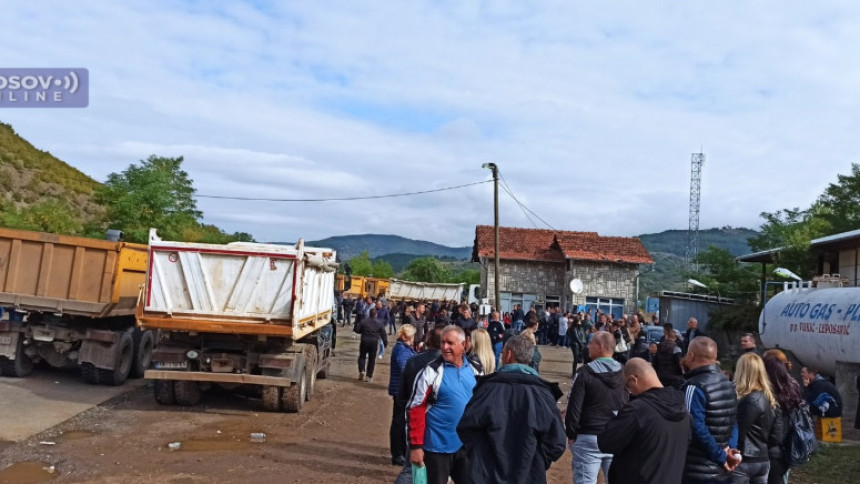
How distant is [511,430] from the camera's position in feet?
15.0

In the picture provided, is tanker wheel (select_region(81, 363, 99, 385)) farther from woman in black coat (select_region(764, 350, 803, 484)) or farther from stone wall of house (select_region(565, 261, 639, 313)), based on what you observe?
stone wall of house (select_region(565, 261, 639, 313))

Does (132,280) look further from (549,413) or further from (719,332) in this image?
(719,332)

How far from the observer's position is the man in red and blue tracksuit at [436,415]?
5422 mm

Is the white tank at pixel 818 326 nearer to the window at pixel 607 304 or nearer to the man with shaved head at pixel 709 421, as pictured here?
the man with shaved head at pixel 709 421

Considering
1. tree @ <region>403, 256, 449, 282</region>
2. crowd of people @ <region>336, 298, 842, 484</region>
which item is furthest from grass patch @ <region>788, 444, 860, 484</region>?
tree @ <region>403, 256, 449, 282</region>

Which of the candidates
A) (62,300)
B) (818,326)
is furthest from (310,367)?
(818,326)

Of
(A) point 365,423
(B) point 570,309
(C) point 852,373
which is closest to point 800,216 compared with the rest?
(B) point 570,309

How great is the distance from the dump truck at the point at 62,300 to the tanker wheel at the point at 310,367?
3.50 m

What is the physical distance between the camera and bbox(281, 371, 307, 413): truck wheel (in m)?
12.0

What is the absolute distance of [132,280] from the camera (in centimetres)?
1416

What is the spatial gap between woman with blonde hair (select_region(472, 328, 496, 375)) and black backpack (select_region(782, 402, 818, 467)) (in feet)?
8.06

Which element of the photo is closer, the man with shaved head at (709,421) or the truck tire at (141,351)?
the man with shaved head at (709,421)

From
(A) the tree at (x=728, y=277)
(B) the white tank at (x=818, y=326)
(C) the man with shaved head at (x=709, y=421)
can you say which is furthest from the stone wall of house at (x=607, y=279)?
(C) the man with shaved head at (x=709, y=421)

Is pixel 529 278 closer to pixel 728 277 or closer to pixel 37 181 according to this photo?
pixel 728 277
